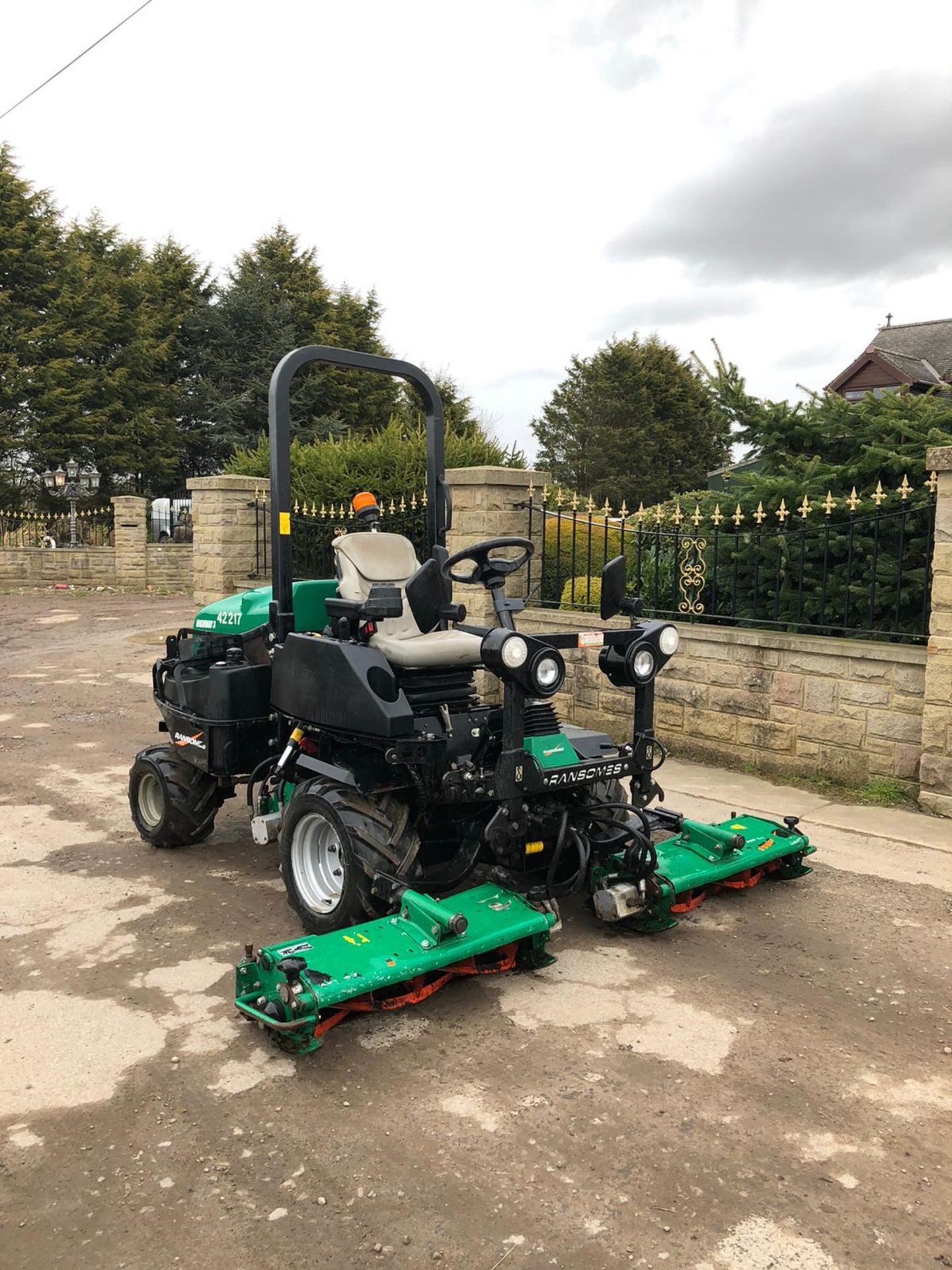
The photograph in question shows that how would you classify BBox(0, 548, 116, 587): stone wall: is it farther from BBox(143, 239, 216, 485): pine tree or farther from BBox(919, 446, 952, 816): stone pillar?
BBox(919, 446, 952, 816): stone pillar

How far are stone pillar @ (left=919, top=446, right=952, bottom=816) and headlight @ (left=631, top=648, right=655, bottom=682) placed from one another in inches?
98.3

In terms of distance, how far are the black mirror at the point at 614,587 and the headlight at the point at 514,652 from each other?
71cm

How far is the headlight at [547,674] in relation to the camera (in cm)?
359

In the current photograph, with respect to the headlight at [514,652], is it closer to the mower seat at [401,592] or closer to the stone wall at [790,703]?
the mower seat at [401,592]

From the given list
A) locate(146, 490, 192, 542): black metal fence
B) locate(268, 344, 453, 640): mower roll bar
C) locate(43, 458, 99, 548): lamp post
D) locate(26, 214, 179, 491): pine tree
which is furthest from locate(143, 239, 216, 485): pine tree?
locate(268, 344, 453, 640): mower roll bar

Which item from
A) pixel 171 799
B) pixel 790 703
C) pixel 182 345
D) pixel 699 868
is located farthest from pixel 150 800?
pixel 182 345

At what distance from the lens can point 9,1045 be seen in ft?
10.9

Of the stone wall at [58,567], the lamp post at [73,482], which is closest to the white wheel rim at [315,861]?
the stone wall at [58,567]

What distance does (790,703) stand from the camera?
21.7 ft

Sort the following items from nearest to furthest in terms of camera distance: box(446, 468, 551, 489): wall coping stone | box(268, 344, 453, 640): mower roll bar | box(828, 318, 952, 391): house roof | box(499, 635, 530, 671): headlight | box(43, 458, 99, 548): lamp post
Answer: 1. box(499, 635, 530, 671): headlight
2. box(268, 344, 453, 640): mower roll bar
3. box(446, 468, 551, 489): wall coping stone
4. box(43, 458, 99, 548): lamp post
5. box(828, 318, 952, 391): house roof

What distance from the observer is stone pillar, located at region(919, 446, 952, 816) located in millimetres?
5699

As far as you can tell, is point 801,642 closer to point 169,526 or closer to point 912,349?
point 169,526

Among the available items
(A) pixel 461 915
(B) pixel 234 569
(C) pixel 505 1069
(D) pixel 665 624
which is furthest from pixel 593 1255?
(B) pixel 234 569

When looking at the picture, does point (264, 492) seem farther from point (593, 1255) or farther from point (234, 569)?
point (593, 1255)
